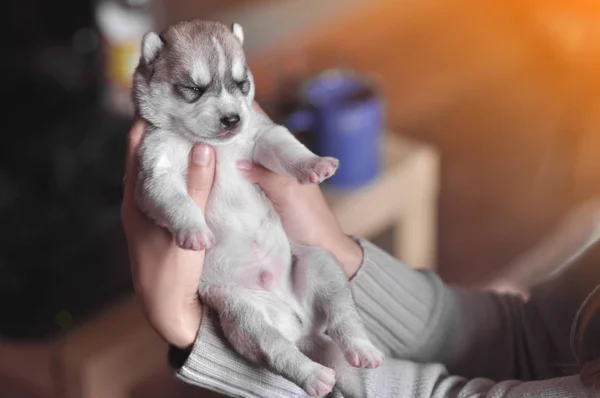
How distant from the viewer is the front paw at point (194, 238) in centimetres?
69

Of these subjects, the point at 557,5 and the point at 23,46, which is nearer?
the point at 23,46

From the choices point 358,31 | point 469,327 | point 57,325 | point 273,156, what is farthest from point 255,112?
point 358,31

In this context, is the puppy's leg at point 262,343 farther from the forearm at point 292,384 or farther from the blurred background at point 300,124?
the blurred background at point 300,124

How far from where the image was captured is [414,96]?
2.60 meters

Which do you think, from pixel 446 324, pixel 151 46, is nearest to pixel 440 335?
pixel 446 324

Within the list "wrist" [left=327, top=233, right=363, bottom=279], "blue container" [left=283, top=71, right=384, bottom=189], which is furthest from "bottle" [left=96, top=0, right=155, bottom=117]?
"wrist" [left=327, top=233, right=363, bottom=279]

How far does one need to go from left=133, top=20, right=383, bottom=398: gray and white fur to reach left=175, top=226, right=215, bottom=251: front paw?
0.5 inches

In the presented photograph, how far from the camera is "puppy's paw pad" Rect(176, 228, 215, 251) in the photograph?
69 centimetres

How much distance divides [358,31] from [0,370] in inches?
77.7

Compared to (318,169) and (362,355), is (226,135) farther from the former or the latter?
(362,355)

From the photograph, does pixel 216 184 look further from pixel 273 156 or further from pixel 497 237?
pixel 497 237

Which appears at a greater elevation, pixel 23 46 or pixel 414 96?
pixel 23 46

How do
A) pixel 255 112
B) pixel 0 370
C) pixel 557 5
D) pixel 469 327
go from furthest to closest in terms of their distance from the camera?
pixel 557 5, pixel 0 370, pixel 469 327, pixel 255 112

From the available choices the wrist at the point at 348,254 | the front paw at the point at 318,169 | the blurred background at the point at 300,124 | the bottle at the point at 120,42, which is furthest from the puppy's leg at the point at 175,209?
the bottle at the point at 120,42
